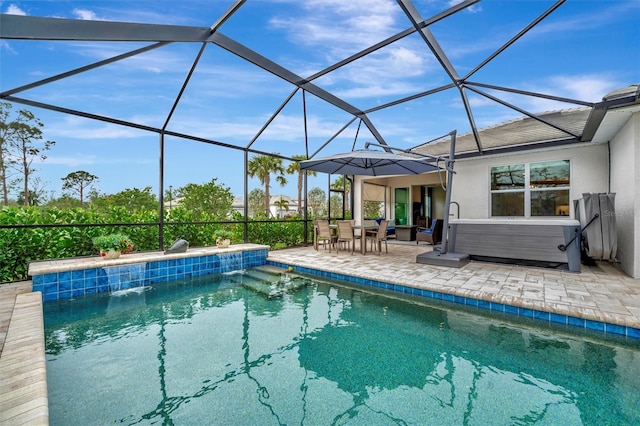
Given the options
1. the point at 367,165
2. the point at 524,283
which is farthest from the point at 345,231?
the point at 524,283

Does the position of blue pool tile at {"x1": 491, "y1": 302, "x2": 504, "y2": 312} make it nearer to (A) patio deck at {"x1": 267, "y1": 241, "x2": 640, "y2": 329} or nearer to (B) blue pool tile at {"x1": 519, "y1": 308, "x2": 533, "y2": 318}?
(A) patio deck at {"x1": 267, "y1": 241, "x2": 640, "y2": 329}

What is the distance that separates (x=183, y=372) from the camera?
2664 mm

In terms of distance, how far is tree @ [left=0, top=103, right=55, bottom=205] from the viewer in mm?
6707

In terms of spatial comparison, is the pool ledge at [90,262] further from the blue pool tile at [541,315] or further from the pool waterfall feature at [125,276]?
the blue pool tile at [541,315]

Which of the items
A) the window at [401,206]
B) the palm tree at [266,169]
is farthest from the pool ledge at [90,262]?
the palm tree at [266,169]

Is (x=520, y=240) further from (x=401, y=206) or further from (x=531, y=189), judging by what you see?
(x=401, y=206)

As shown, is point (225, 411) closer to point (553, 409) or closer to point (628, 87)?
point (553, 409)

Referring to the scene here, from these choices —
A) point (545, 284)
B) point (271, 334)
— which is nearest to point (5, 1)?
point (271, 334)

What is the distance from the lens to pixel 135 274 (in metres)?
5.57

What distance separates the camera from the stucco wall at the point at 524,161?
7129 mm

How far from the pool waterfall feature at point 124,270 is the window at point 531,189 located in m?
7.32

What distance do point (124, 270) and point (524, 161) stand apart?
1010 centimetres

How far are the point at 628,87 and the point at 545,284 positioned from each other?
3139 mm

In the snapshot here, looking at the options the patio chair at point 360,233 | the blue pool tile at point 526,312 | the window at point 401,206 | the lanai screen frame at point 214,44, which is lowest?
the blue pool tile at point 526,312
